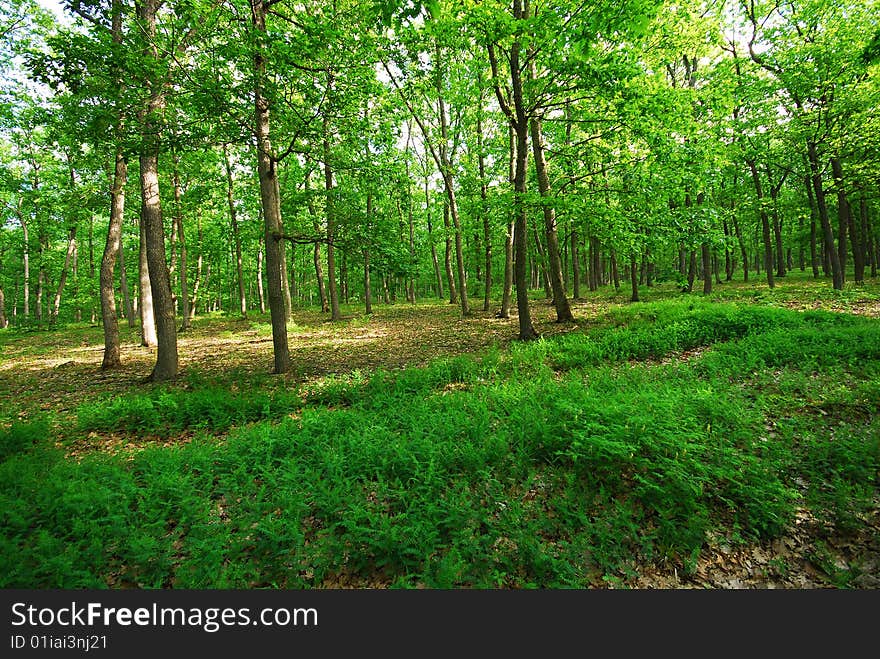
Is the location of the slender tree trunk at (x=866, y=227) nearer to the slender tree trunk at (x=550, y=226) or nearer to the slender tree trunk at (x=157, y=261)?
the slender tree trunk at (x=550, y=226)

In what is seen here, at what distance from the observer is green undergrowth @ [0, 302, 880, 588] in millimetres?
3086

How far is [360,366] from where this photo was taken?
1004cm

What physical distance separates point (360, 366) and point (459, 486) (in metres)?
6.62

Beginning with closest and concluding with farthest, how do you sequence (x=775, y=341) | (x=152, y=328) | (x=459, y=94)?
(x=775, y=341) → (x=152, y=328) → (x=459, y=94)

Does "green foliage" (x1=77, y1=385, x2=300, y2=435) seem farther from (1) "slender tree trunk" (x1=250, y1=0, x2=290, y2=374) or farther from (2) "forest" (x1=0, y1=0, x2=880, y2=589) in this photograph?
(1) "slender tree trunk" (x1=250, y1=0, x2=290, y2=374)

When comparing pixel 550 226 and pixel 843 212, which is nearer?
pixel 550 226

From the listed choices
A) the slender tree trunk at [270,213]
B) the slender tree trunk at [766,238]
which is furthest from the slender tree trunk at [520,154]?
the slender tree trunk at [766,238]

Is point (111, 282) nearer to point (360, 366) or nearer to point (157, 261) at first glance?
point (157, 261)

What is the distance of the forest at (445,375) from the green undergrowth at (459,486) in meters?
0.03

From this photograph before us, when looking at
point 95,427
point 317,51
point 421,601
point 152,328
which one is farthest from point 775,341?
point 152,328

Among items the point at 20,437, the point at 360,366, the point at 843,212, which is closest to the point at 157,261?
the point at 20,437

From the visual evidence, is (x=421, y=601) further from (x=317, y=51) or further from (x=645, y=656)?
(x=317, y=51)

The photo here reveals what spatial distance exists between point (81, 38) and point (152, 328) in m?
11.5

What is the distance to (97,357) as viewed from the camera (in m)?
12.8
